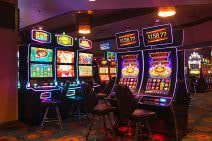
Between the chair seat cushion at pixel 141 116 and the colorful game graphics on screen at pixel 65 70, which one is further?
the colorful game graphics on screen at pixel 65 70

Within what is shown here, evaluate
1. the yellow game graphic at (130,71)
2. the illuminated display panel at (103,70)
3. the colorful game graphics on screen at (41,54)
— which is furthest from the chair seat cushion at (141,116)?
the illuminated display panel at (103,70)

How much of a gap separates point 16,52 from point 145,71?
3.30 metres

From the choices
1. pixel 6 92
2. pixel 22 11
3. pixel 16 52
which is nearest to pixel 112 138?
pixel 6 92

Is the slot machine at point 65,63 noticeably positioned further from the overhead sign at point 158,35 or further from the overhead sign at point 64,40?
the overhead sign at point 158,35

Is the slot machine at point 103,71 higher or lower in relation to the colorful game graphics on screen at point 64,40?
lower

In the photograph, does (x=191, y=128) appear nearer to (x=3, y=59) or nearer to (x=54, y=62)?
(x=54, y=62)

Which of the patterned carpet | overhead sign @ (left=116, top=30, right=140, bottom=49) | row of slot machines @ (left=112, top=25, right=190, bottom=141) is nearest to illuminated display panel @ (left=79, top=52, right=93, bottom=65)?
the patterned carpet

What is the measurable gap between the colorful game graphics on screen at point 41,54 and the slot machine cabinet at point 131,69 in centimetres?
202

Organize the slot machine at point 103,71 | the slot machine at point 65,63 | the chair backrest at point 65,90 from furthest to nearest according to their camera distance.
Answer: the slot machine at point 103,71, the slot machine at point 65,63, the chair backrest at point 65,90

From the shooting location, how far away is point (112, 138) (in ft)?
13.7

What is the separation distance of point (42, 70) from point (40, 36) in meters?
0.82

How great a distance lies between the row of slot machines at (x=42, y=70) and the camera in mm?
5289

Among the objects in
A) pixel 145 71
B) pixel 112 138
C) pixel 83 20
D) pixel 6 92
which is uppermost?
pixel 83 20

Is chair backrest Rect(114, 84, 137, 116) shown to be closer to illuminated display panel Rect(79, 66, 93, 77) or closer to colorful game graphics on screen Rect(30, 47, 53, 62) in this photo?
colorful game graphics on screen Rect(30, 47, 53, 62)
